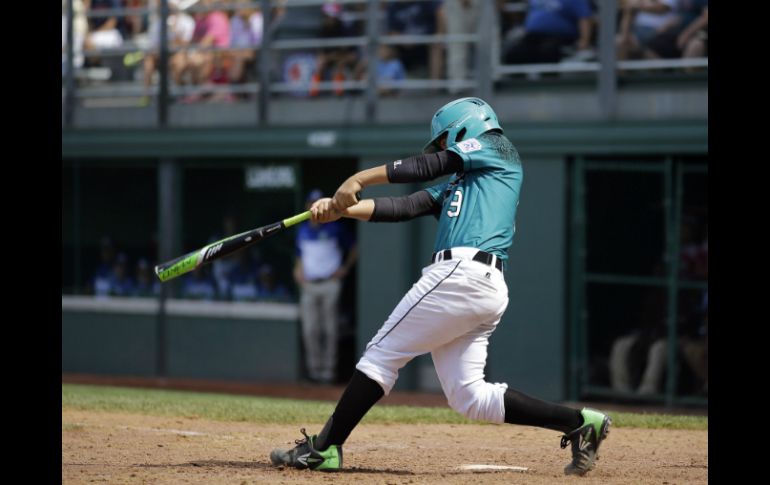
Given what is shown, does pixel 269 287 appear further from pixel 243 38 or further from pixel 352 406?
pixel 352 406

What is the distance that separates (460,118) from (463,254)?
2.22 ft

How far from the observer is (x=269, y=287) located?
14844 millimetres

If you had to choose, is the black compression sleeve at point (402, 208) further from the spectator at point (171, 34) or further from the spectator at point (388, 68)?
the spectator at point (171, 34)

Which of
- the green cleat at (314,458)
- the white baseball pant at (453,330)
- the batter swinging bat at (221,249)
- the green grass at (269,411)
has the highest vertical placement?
the batter swinging bat at (221,249)

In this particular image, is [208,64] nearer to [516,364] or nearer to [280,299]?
[280,299]

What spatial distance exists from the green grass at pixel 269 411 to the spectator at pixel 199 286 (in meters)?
3.83

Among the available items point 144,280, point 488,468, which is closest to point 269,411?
point 488,468

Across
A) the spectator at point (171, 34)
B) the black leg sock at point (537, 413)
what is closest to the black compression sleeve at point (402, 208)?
the black leg sock at point (537, 413)

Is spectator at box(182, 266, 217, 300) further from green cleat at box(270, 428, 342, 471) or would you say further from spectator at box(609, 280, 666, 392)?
green cleat at box(270, 428, 342, 471)

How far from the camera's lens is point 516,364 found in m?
13.0

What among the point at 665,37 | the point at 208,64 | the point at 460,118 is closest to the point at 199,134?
the point at 208,64

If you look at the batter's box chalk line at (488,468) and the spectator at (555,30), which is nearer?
the batter's box chalk line at (488,468)

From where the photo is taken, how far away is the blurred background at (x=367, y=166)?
12.5 m

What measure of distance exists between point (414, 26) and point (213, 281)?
3.82 meters
